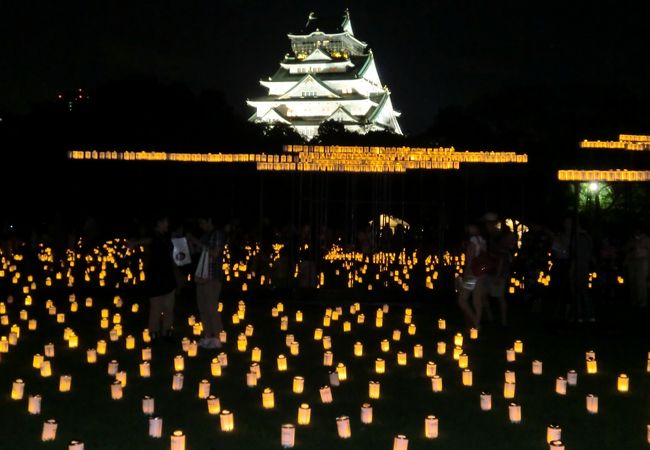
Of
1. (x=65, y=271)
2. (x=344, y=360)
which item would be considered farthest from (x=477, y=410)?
(x=65, y=271)

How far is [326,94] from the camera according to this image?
66.4 meters

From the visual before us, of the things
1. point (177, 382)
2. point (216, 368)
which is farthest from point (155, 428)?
point (216, 368)

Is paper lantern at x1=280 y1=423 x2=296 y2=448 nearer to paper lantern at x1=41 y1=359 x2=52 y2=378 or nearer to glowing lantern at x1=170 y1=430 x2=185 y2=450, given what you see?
glowing lantern at x1=170 y1=430 x2=185 y2=450

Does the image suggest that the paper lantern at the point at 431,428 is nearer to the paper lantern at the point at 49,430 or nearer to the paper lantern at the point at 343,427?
the paper lantern at the point at 343,427

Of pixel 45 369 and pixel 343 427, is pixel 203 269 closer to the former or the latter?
pixel 45 369

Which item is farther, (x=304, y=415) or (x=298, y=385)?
(x=298, y=385)

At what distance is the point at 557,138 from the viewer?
104ft

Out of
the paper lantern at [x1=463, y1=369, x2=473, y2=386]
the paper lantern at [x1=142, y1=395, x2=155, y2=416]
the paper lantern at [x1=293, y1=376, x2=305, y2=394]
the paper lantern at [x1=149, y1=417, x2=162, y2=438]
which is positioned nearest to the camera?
the paper lantern at [x1=149, y1=417, x2=162, y2=438]

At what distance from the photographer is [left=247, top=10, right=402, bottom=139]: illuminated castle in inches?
2552

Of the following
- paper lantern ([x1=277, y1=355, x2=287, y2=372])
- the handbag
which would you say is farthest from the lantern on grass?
the handbag

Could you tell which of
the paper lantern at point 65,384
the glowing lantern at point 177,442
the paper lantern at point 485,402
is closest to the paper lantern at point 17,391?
the paper lantern at point 65,384

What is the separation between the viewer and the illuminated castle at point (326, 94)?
64.8 m

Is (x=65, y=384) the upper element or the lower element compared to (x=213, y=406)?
upper

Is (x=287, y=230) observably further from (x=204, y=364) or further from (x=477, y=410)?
(x=477, y=410)
